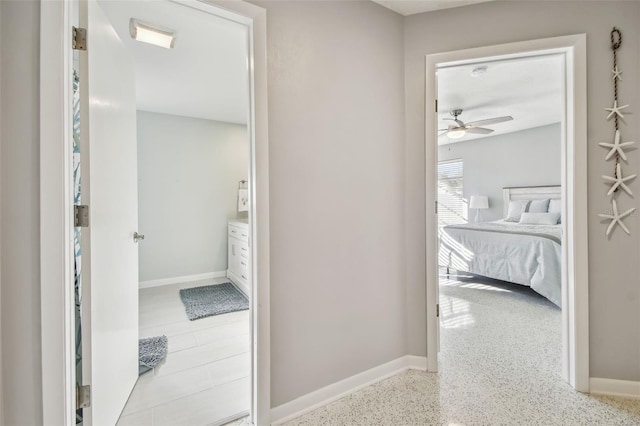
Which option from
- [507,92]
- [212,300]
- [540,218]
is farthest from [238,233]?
[540,218]

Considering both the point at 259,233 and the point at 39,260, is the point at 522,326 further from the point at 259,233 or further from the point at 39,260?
the point at 39,260

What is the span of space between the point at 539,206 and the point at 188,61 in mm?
5774

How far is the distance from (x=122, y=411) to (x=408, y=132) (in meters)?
2.42

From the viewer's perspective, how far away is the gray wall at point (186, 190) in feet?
12.6

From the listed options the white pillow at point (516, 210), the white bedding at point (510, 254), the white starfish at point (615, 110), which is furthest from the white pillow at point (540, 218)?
the white starfish at point (615, 110)

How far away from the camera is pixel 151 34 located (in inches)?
78.6

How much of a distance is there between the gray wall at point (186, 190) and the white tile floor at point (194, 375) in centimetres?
118

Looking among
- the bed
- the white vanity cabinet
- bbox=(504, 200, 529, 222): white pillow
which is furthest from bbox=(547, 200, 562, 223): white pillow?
the white vanity cabinet

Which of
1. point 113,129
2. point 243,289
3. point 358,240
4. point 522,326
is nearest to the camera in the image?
point 113,129

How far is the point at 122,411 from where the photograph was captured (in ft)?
5.04

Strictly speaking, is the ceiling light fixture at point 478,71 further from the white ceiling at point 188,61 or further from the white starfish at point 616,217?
the white ceiling at point 188,61

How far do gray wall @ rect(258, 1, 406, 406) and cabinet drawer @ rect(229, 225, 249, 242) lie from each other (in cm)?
218

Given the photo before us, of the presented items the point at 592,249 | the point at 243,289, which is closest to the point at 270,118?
the point at 592,249

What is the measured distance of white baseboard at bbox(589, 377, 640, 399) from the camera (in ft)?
5.41
